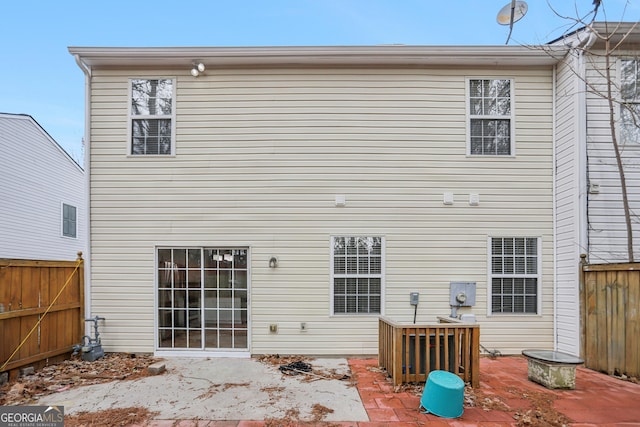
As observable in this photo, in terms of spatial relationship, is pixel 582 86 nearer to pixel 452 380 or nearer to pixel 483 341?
pixel 483 341

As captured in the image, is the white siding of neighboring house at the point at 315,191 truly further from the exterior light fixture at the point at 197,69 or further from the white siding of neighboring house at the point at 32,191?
the white siding of neighboring house at the point at 32,191

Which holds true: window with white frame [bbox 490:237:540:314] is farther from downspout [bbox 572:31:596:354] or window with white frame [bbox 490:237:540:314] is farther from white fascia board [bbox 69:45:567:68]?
white fascia board [bbox 69:45:567:68]

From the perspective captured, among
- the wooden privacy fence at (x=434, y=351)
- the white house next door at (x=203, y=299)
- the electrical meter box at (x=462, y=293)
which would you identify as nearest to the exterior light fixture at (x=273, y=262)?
the white house next door at (x=203, y=299)

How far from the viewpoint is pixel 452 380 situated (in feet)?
11.3

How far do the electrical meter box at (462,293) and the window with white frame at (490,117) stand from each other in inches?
87.5

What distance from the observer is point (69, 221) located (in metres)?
11.1

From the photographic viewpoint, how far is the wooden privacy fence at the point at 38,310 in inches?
170

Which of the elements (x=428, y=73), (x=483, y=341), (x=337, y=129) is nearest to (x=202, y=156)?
(x=337, y=129)

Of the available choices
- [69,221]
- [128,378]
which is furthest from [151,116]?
[69,221]

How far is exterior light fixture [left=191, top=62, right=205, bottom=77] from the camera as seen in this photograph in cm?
543

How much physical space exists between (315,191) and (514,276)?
361 centimetres

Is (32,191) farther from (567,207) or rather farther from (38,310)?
(567,207)

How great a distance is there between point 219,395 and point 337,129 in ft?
13.9

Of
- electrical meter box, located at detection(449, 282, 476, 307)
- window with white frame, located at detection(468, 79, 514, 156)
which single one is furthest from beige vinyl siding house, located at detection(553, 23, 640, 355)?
electrical meter box, located at detection(449, 282, 476, 307)
